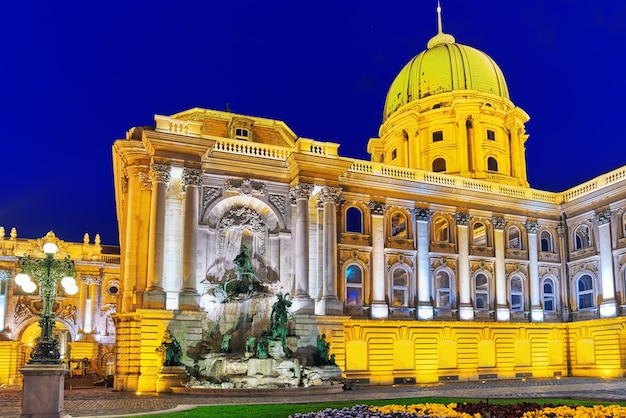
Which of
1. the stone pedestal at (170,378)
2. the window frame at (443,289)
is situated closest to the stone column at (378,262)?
the window frame at (443,289)

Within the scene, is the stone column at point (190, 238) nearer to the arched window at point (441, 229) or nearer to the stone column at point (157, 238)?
the stone column at point (157, 238)

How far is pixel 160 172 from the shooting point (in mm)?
34281

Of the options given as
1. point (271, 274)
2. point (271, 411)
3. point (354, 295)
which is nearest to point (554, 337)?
point (354, 295)

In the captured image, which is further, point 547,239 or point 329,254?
point 547,239

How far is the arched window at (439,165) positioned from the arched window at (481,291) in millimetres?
11545

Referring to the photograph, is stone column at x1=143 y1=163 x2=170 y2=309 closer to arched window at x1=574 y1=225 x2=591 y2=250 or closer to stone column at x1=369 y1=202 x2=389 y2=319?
stone column at x1=369 y1=202 x2=389 y2=319

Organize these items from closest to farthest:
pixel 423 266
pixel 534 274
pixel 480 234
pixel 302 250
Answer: pixel 302 250 → pixel 423 266 → pixel 534 274 → pixel 480 234

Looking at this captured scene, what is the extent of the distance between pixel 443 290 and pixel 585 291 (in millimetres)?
10600

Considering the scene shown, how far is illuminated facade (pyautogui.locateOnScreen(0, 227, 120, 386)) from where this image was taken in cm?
5448

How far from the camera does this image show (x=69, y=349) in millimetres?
58156

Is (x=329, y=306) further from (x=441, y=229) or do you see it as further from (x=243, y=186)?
(x=441, y=229)

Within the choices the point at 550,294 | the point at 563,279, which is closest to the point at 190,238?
the point at 550,294

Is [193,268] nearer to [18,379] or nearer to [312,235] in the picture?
[312,235]

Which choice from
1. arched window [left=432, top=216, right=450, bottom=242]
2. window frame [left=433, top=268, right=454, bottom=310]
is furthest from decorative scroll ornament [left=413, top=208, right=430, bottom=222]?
window frame [left=433, top=268, right=454, bottom=310]
